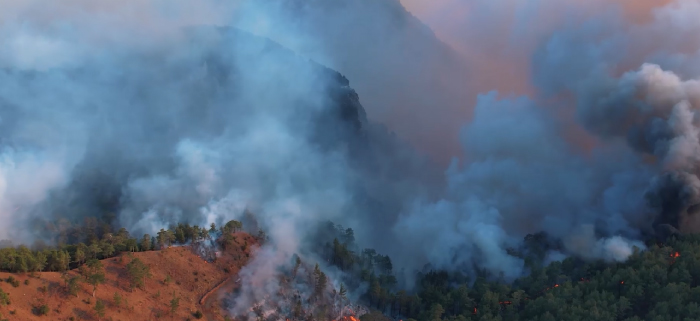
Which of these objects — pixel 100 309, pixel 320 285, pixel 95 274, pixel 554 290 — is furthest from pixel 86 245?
pixel 554 290

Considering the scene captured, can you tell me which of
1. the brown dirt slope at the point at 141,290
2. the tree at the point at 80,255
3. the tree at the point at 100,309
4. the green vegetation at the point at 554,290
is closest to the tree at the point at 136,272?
the brown dirt slope at the point at 141,290

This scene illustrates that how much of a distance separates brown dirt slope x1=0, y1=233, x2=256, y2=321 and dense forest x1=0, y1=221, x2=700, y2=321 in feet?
5.08

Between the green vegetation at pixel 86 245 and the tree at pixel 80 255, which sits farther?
the tree at pixel 80 255

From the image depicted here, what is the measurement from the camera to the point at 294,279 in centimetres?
5916

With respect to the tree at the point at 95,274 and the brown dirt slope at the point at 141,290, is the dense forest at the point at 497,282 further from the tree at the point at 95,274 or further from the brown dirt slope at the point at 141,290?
the brown dirt slope at the point at 141,290

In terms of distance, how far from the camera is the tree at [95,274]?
48.8m

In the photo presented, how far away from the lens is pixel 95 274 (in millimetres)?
49188

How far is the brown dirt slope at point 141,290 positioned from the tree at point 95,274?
20.0 inches

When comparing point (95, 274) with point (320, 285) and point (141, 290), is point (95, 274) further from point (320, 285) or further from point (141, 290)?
point (320, 285)

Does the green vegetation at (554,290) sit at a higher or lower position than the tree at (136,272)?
higher

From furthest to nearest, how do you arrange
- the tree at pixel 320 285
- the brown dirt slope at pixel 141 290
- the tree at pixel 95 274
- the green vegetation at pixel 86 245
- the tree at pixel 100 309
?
the tree at pixel 320 285
the tree at pixel 95 274
the green vegetation at pixel 86 245
the tree at pixel 100 309
the brown dirt slope at pixel 141 290

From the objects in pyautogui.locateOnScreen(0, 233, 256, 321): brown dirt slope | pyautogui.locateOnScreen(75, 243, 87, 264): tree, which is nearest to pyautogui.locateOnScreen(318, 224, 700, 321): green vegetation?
pyautogui.locateOnScreen(0, 233, 256, 321): brown dirt slope

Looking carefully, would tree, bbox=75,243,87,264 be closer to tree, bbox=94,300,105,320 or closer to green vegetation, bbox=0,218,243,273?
green vegetation, bbox=0,218,243,273

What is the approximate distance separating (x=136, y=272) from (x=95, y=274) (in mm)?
3335
